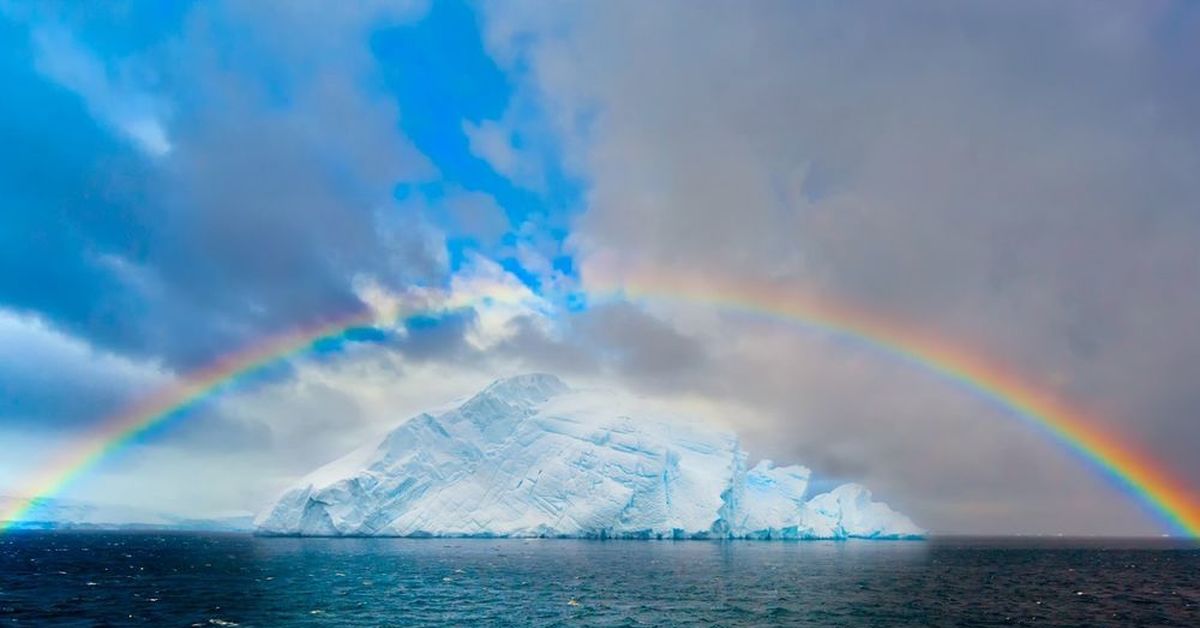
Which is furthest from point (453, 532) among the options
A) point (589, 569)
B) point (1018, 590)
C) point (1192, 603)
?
point (1192, 603)

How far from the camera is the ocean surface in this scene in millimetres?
39344

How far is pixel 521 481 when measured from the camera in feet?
447

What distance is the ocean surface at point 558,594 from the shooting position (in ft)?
129

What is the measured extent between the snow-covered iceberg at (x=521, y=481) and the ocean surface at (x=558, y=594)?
47495mm

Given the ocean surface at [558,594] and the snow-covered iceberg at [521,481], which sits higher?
the snow-covered iceberg at [521,481]

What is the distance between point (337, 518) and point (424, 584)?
80357 mm

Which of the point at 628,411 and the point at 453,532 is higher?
the point at 628,411

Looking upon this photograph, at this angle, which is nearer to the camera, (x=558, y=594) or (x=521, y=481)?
(x=558, y=594)

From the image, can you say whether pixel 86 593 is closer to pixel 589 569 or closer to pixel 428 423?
pixel 589 569

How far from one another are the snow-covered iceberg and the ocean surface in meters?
47.5

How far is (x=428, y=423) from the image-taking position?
137250mm

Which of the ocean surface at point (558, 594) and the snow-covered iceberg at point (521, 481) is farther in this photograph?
the snow-covered iceberg at point (521, 481)

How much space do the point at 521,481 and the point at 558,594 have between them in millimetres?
88193

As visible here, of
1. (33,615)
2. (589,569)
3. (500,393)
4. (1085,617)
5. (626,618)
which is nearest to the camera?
(33,615)
